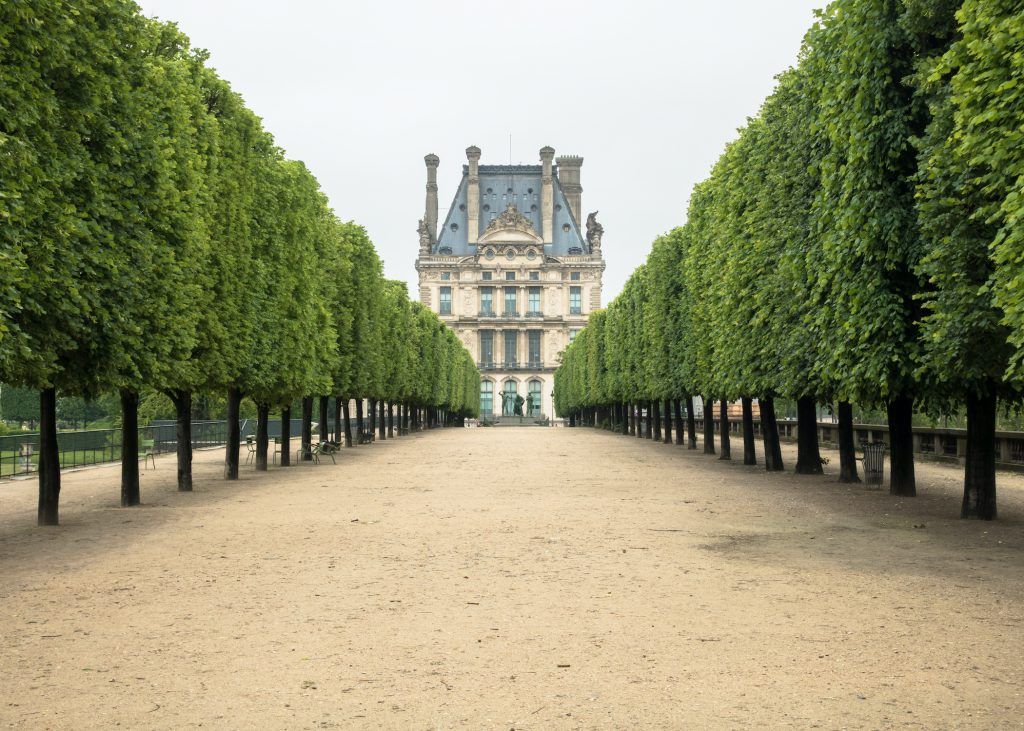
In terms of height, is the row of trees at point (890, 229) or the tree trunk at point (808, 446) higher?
the row of trees at point (890, 229)

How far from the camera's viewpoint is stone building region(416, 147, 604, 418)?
149 metres

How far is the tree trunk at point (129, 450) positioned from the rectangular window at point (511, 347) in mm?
131441

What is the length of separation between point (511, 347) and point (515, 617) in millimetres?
143199

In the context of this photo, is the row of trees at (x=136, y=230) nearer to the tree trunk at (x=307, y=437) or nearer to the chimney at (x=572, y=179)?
the tree trunk at (x=307, y=437)

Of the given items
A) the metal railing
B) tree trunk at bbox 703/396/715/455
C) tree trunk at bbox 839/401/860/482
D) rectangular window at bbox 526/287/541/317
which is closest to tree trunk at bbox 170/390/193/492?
the metal railing

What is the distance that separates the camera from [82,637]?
28.8 ft

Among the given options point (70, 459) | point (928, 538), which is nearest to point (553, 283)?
point (70, 459)

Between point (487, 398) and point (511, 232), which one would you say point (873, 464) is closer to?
point (511, 232)

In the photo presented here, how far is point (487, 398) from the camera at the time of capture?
150750 mm

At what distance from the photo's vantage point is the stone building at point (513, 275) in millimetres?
149000

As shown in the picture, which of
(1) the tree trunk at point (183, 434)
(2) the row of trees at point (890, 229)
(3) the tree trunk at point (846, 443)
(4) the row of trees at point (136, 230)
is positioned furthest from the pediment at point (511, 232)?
(1) the tree trunk at point (183, 434)

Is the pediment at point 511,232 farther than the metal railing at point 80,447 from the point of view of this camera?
Yes

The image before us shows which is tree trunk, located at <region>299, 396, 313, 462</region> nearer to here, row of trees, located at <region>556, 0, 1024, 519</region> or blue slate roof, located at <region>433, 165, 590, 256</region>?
row of trees, located at <region>556, 0, 1024, 519</region>

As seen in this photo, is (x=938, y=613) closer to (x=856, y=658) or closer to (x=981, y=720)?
(x=856, y=658)
